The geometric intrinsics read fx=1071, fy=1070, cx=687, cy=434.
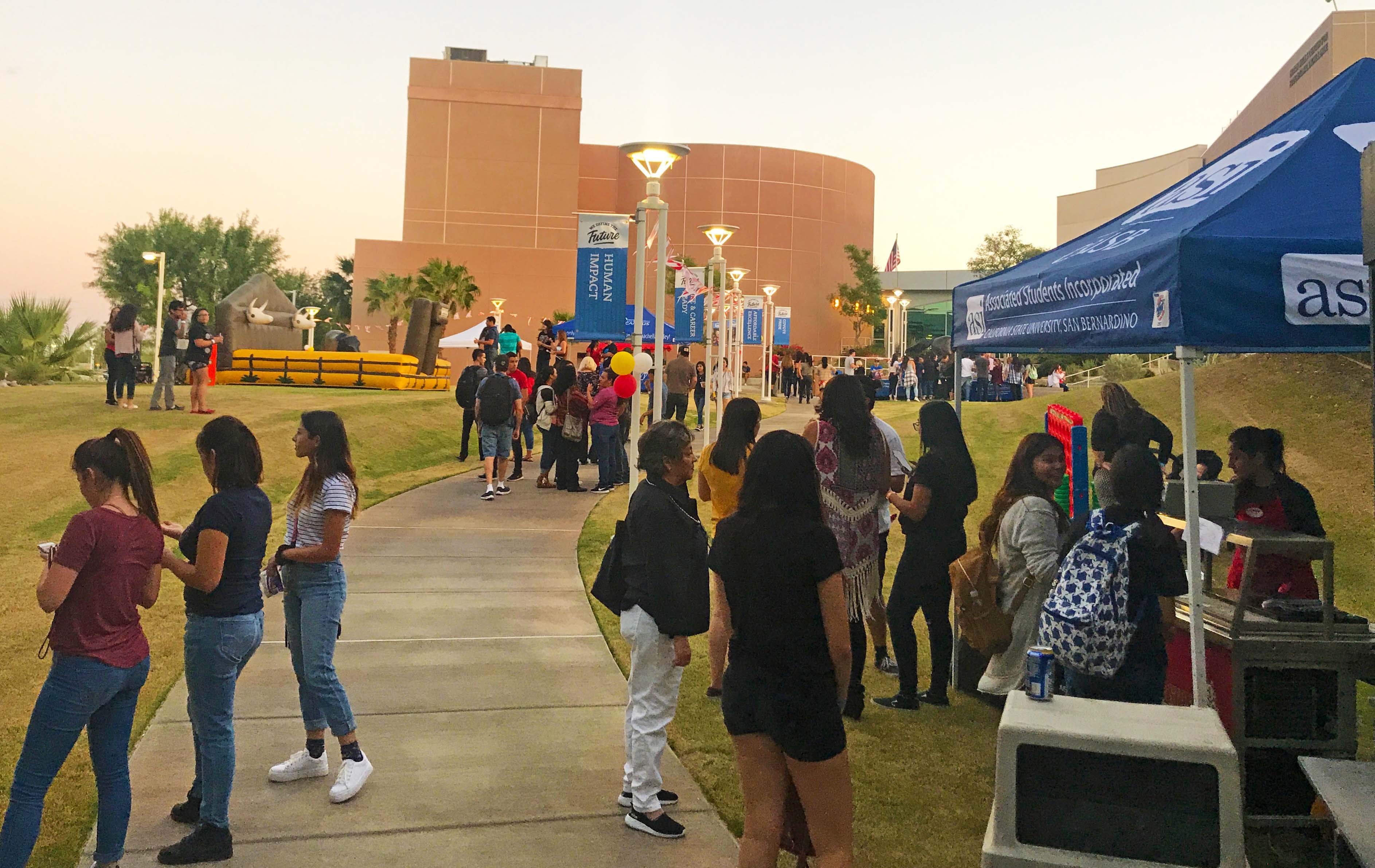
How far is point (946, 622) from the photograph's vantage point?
21.0 feet

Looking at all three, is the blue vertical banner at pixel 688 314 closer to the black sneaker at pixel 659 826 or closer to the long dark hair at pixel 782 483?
the black sneaker at pixel 659 826

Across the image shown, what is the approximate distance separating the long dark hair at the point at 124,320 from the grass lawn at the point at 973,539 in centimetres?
807

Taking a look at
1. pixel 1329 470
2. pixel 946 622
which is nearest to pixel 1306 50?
pixel 1329 470

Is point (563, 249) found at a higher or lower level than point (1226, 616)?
higher

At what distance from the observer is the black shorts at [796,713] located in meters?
3.30

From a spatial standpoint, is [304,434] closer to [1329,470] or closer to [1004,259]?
[1329,470]

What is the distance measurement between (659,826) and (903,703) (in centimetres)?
222

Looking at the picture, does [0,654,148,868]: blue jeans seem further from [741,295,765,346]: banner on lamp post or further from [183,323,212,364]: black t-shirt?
[741,295,765,346]: banner on lamp post

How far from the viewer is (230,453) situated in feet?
13.6

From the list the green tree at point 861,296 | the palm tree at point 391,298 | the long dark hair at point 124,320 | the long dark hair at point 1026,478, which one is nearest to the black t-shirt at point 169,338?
Result: the long dark hair at point 124,320

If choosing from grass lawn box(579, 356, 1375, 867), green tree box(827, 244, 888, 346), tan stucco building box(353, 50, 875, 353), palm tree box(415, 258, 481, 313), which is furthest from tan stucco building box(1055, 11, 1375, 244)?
palm tree box(415, 258, 481, 313)

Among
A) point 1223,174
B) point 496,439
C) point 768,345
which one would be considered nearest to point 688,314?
point 496,439

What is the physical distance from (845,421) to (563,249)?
61734mm

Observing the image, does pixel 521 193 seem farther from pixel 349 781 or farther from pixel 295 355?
pixel 349 781
